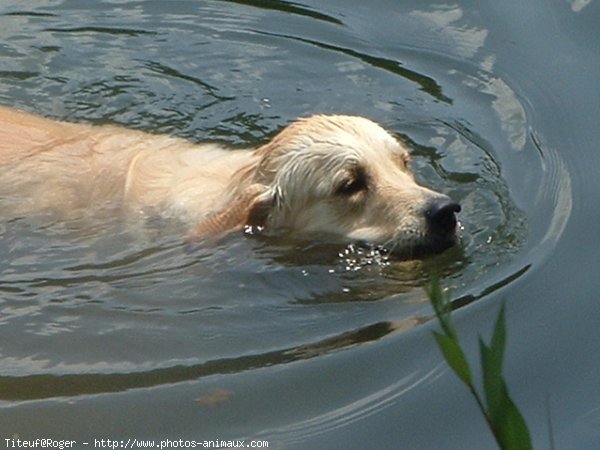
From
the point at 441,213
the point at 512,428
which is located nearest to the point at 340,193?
the point at 441,213

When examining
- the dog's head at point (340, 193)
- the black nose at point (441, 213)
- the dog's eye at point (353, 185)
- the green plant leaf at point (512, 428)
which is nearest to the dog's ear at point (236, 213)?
the dog's head at point (340, 193)

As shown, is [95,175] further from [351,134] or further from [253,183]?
[351,134]

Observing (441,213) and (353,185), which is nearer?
(441,213)

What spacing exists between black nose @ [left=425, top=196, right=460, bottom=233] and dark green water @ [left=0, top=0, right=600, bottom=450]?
206mm

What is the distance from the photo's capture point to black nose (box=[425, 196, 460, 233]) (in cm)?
570

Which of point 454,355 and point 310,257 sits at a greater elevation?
point 454,355

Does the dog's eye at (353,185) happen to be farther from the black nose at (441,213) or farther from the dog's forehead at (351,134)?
the black nose at (441,213)

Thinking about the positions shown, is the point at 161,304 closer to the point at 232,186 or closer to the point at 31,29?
the point at 232,186

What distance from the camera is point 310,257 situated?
611 centimetres

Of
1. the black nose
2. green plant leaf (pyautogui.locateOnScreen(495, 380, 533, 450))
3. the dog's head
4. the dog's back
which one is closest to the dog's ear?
the dog's head

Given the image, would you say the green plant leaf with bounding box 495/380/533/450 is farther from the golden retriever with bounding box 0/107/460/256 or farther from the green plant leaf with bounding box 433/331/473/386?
the golden retriever with bounding box 0/107/460/256

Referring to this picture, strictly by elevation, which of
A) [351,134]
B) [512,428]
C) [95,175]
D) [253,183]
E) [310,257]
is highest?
[512,428]

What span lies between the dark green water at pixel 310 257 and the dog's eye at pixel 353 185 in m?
0.29

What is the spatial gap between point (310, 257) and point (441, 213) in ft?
2.56
